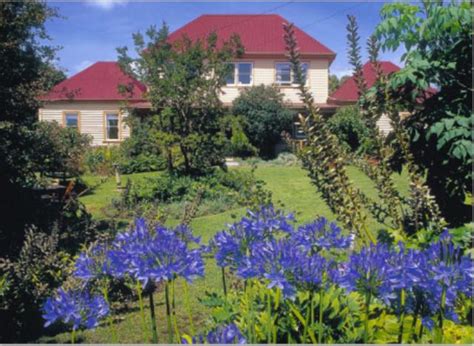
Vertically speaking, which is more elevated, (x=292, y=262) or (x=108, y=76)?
(x=108, y=76)

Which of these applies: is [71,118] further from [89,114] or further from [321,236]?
[321,236]

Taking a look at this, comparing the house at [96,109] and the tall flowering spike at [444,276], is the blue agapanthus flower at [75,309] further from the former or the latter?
the house at [96,109]

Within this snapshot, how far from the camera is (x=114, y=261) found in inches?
66.8

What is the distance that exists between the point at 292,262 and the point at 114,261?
568 mm

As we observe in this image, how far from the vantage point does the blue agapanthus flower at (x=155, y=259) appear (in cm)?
159

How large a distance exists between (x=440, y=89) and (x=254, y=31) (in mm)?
23486

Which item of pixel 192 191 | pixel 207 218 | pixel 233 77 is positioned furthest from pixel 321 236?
pixel 233 77

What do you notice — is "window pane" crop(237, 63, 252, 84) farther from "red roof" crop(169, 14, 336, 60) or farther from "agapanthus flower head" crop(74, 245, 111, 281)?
"agapanthus flower head" crop(74, 245, 111, 281)

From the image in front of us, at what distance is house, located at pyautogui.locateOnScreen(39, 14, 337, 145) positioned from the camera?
86.9ft

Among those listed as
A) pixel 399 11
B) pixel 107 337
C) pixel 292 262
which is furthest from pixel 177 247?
pixel 399 11

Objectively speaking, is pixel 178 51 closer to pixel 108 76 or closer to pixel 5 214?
pixel 5 214

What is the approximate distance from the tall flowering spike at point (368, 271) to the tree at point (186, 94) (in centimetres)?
1301

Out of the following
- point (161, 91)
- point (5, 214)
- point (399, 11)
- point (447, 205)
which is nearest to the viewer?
point (399, 11)

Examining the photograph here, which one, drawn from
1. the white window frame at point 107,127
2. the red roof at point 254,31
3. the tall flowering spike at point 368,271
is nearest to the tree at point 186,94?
the red roof at point 254,31
